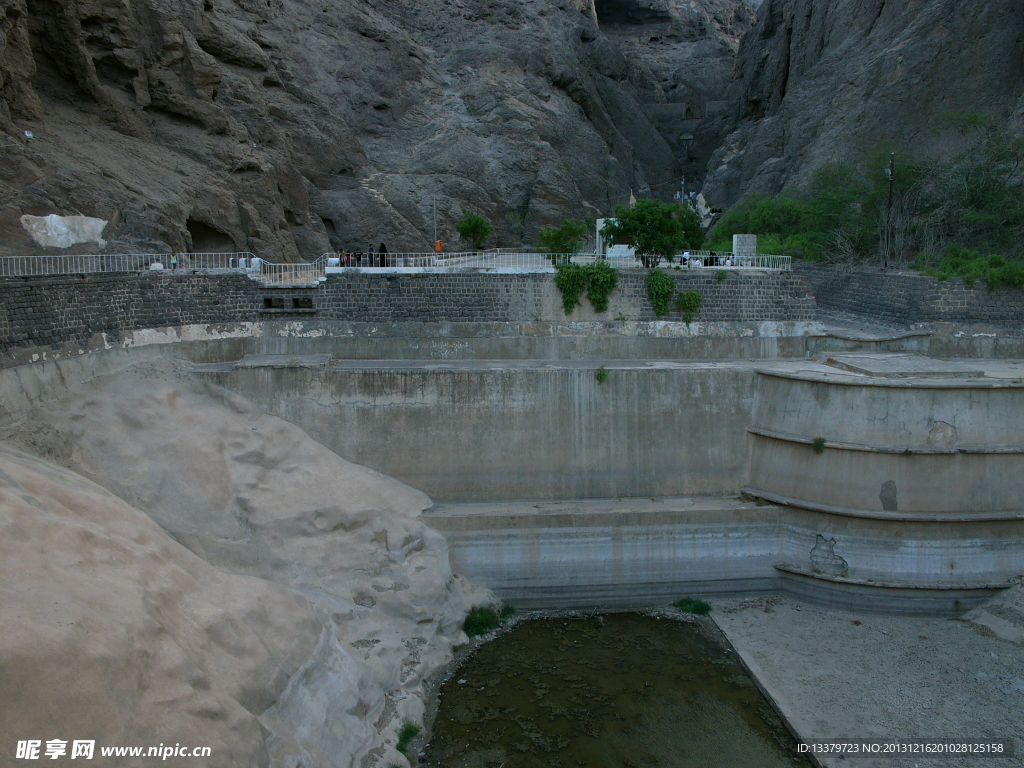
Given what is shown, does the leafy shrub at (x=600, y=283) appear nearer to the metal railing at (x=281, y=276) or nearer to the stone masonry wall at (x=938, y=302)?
the metal railing at (x=281, y=276)

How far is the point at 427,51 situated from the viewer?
54219 mm

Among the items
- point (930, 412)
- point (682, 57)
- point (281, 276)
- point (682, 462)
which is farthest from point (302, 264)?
point (682, 57)

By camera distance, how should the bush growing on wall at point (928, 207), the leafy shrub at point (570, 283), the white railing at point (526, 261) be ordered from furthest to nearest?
the bush growing on wall at point (928, 207), the white railing at point (526, 261), the leafy shrub at point (570, 283)

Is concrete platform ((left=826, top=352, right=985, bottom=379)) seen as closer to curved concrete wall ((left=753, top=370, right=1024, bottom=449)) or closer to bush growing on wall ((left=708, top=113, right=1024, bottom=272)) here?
curved concrete wall ((left=753, top=370, right=1024, bottom=449))

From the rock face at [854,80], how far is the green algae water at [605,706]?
117 ft

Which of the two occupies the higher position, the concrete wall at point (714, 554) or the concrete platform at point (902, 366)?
the concrete platform at point (902, 366)

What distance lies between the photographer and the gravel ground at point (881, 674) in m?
15.7

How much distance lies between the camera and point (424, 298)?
2577 cm

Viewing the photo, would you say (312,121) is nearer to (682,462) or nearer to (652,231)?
(652,231)

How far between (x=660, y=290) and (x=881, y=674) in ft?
42.7

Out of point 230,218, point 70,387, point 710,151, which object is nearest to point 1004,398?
point 70,387

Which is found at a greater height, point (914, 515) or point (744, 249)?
point (744, 249)

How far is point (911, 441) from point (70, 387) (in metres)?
20.5

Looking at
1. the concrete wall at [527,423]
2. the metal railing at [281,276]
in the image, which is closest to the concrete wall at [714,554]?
the concrete wall at [527,423]
